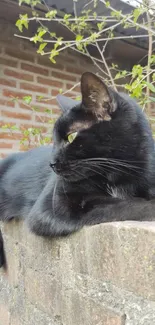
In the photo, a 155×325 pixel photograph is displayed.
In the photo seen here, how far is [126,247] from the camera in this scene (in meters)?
0.93

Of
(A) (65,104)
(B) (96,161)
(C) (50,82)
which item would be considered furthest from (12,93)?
(B) (96,161)

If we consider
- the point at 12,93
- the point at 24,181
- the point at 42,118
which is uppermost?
the point at 12,93

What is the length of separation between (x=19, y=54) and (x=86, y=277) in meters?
2.49

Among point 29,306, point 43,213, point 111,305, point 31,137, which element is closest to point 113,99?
point 43,213

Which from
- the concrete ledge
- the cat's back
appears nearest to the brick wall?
the cat's back

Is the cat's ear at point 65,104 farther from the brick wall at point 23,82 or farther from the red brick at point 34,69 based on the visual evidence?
the red brick at point 34,69

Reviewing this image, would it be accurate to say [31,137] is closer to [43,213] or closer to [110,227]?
[43,213]

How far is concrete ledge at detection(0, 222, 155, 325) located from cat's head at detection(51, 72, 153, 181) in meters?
0.24

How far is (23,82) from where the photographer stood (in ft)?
10.6

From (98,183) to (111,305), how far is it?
43 cm

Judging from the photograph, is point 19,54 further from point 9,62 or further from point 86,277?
point 86,277

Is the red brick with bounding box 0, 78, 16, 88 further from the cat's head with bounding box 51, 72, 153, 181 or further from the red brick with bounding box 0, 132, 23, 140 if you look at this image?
the cat's head with bounding box 51, 72, 153, 181

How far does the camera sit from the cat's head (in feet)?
4.04

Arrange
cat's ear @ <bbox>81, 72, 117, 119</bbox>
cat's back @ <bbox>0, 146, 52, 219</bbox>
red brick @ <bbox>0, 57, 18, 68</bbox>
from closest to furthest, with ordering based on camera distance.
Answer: cat's ear @ <bbox>81, 72, 117, 119</bbox>, cat's back @ <bbox>0, 146, 52, 219</bbox>, red brick @ <bbox>0, 57, 18, 68</bbox>
